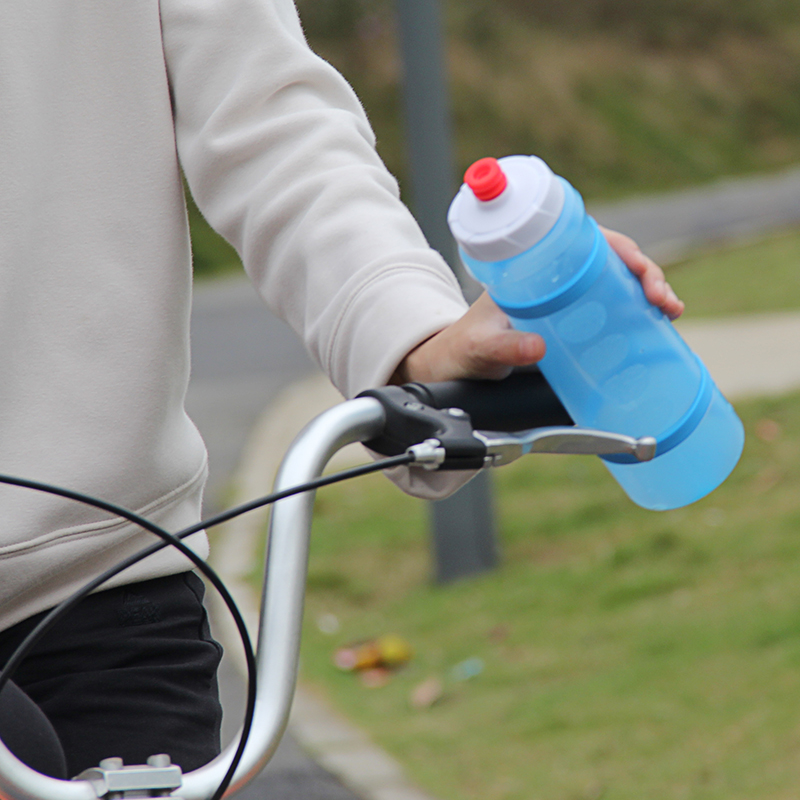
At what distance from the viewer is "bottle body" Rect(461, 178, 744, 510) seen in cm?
122

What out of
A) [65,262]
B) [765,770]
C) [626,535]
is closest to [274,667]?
[65,262]

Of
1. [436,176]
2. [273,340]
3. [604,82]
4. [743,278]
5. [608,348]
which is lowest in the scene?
[604,82]

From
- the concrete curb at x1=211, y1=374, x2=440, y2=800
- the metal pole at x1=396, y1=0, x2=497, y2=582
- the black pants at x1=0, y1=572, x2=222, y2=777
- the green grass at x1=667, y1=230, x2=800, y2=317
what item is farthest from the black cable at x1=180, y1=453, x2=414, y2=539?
the green grass at x1=667, y1=230, x2=800, y2=317

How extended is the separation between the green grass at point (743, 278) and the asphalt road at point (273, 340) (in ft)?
4.68

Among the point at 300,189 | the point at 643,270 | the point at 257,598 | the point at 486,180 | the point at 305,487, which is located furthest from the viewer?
the point at 257,598

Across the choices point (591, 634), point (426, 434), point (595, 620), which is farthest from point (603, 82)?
point (426, 434)

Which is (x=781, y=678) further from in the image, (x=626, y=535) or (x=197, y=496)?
(x=197, y=496)

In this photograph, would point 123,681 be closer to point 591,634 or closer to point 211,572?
point 211,572

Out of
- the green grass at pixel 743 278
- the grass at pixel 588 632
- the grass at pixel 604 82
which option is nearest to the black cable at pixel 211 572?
the grass at pixel 588 632

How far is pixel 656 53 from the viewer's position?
3447cm

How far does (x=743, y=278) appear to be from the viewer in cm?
1209

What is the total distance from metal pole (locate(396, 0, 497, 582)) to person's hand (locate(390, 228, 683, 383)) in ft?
13.2

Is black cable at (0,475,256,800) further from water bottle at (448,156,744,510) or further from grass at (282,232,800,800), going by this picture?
grass at (282,232,800,800)

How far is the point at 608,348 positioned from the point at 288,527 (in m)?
0.38
